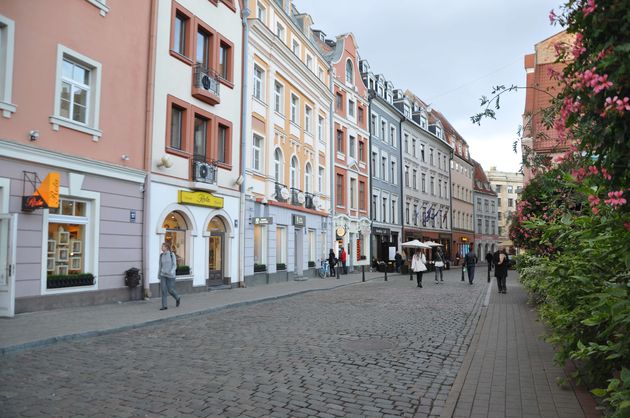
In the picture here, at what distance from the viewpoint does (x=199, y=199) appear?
60.5 feet

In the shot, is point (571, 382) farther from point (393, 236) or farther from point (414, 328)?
point (393, 236)

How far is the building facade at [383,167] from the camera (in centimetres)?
4019

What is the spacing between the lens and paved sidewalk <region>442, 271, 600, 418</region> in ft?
16.2

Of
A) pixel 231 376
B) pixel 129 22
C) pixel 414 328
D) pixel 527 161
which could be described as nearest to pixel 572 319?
pixel 527 161

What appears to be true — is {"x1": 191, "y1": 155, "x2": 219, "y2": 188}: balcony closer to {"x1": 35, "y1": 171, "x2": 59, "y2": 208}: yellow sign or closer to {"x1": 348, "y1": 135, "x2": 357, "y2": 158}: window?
{"x1": 35, "y1": 171, "x2": 59, "y2": 208}: yellow sign

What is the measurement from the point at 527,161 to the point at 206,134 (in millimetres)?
14201

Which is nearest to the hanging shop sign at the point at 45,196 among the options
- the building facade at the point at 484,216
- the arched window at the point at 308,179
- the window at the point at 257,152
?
the window at the point at 257,152

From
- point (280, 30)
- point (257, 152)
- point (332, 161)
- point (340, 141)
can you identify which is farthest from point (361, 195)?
point (257, 152)

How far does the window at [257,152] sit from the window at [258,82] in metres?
1.84

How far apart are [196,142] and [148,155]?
3358mm

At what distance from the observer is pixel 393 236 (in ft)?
144

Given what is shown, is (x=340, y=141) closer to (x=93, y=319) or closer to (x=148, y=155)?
(x=148, y=155)

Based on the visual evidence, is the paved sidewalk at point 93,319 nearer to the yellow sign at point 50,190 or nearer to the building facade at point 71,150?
the building facade at point 71,150

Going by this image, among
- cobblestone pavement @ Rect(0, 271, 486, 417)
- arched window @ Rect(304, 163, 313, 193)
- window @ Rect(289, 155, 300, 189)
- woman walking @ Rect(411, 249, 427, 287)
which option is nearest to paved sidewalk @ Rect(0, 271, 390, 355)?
cobblestone pavement @ Rect(0, 271, 486, 417)
